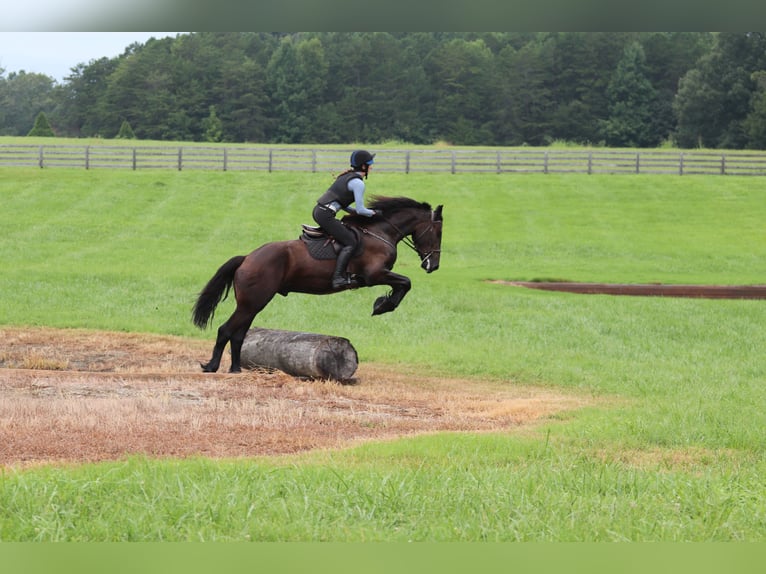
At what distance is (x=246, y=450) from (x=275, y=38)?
273ft

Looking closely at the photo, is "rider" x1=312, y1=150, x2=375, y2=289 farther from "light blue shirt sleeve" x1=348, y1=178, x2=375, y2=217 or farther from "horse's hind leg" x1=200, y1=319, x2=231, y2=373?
"horse's hind leg" x1=200, y1=319, x2=231, y2=373

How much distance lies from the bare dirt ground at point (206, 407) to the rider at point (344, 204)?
5.48ft

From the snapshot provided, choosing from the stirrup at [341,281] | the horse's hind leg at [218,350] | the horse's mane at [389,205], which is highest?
the horse's mane at [389,205]

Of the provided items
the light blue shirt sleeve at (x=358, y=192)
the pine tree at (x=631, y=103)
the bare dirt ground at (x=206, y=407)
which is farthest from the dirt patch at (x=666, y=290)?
the pine tree at (x=631, y=103)

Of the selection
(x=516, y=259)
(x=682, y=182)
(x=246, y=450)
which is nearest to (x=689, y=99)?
(x=682, y=182)

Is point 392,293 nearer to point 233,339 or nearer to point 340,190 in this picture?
point 340,190

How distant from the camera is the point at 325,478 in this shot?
7977 millimetres

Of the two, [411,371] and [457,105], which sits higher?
[457,105]

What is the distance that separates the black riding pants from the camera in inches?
569

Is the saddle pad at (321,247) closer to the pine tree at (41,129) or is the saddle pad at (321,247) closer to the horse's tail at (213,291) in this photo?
the horse's tail at (213,291)

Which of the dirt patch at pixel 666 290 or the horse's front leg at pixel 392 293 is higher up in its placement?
the horse's front leg at pixel 392 293

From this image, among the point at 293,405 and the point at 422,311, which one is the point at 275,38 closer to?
the point at 422,311

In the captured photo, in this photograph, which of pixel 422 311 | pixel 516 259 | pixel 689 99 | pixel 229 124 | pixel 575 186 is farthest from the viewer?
pixel 229 124

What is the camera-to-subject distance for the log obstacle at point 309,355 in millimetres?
14633
